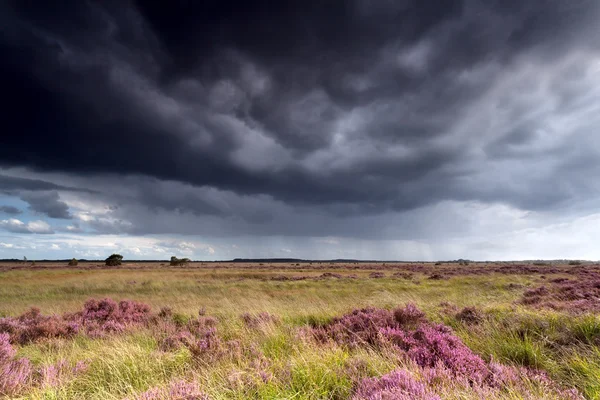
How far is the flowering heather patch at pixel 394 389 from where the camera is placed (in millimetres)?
3232

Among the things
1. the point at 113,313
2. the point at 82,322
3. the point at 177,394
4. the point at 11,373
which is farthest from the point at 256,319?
the point at 177,394

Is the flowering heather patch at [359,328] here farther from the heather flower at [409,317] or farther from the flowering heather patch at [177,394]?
the flowering heather patch at [177,394]

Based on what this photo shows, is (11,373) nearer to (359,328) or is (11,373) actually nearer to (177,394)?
(177,394)

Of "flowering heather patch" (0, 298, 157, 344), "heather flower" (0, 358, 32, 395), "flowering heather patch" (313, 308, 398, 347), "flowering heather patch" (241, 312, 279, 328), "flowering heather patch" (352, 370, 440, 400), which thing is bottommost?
"flowering heather patch" (0, 298, 157, 344)

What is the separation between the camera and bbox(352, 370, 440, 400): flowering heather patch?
3232mm

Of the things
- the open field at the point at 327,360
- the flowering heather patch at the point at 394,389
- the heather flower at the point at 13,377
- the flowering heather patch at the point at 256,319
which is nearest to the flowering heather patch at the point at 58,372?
the open field at the point at 327,360

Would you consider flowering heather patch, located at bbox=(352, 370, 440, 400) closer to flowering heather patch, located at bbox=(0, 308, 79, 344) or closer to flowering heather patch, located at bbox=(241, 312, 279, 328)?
flowering heather patch, located at bbox=(241, 312, 279, 328)

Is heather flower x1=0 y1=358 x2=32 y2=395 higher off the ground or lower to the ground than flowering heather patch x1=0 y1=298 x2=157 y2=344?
higher

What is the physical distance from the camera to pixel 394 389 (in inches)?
134

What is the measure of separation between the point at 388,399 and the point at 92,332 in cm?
A: 1042

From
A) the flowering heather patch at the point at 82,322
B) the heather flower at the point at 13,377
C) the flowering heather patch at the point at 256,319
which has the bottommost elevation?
the flowering heather patch at the point at 82,322

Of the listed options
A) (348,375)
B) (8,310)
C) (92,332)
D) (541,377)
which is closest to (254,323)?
(92,332)

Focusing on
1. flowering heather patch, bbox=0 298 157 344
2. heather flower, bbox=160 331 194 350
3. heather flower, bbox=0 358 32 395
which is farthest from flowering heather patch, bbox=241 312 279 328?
heather flower, bbox=0 358 32 395

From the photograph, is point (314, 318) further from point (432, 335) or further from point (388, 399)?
point (388, 399)
